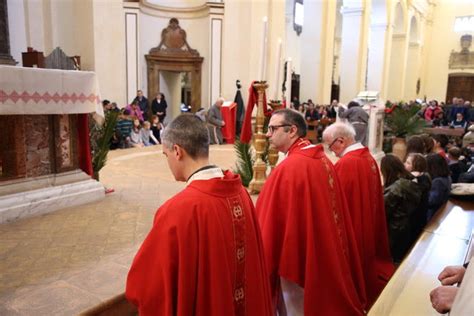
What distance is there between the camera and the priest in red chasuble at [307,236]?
262 cm

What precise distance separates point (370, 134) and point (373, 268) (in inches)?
220

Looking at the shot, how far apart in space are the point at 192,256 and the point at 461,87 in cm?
2930

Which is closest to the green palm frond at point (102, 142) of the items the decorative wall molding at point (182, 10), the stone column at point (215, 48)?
the stone column at point (215, 48)

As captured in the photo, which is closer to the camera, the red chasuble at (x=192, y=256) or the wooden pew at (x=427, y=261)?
the red chasuble at (x=192, y=256)

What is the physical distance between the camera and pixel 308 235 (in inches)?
103

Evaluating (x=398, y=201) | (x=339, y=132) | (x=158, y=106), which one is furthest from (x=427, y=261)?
(x=158, y=106)

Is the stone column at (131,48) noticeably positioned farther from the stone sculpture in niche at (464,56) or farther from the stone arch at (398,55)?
the stone sculpture in niche at (464,56)

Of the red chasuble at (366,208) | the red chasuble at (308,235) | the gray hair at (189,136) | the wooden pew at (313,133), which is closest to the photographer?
the gray hair at (189,136)

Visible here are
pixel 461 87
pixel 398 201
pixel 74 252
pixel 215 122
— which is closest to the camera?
pixel 74 252

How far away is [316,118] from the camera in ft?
41.5

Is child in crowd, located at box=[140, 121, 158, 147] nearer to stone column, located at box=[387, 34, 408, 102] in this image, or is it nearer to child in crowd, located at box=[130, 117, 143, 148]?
child in crowd, located at box=[130, 117, 143, 148]

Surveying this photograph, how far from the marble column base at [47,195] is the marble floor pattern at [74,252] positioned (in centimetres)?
9

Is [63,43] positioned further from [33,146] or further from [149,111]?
[33,146]

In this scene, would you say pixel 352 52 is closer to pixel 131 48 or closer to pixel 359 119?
pixel 131 48
